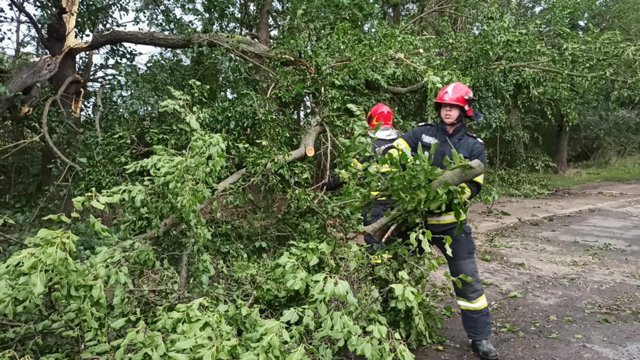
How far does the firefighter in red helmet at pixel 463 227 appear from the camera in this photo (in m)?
3.15

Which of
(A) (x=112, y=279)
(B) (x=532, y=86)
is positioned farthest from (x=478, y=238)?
(A) (x=112, y=279)

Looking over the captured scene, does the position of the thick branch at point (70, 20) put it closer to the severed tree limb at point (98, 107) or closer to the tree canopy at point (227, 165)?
the tree canopy at point (227, 165)

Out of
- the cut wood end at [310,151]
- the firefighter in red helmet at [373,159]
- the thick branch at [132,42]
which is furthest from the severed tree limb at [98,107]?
the firefighter in red helmet at [373,159]

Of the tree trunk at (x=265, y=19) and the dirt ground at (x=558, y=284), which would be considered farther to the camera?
the tree trunk at (x=265, y=19)

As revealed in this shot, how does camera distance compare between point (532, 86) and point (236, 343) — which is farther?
point (532, 86)

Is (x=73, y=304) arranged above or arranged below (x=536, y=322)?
above

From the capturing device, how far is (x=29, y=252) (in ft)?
5.55

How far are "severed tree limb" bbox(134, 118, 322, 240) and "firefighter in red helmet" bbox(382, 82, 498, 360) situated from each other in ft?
2.28

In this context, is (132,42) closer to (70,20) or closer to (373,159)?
(70,20)

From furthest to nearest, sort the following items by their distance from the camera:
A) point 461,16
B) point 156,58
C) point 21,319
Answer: point 461,16
point 156,58
point 21,319

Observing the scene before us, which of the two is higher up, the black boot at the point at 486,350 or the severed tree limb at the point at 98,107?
the severed tree limb at the point at 98,107

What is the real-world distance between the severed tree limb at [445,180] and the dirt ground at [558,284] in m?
0.95

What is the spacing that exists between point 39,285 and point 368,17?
5933 mm

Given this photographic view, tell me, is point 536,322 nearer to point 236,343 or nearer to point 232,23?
point 236,343
